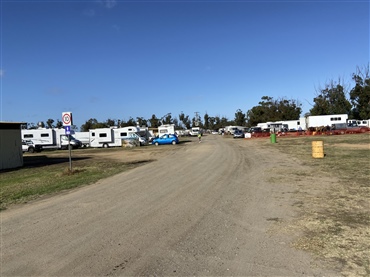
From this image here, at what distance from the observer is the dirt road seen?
4.47 metres

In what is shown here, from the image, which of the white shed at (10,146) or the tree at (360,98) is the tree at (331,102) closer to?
the tree at (360,98)

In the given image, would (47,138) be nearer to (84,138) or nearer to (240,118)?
(84,138)

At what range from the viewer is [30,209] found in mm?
8531

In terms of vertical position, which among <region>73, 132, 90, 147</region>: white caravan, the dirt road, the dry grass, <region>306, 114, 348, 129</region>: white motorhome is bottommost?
the dry grass

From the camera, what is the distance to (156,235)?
229 inches

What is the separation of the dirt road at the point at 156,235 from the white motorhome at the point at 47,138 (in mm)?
42840

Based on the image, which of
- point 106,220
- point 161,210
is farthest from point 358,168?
point 106,220

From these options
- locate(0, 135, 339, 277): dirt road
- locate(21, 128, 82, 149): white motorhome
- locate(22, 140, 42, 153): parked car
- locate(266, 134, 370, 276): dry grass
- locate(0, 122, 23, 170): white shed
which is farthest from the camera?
locate(21, 128, 82, 149): white motorhome

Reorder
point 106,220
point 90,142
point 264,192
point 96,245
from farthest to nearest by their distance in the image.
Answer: point 90,142, point 264,192, point 106,220, point 96,245

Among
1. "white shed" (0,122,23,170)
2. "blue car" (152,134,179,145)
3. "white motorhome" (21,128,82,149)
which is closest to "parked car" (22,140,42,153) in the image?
"white motorhome" (21,128,82,149)

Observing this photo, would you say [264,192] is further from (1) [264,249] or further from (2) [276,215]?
(1) [264,249]

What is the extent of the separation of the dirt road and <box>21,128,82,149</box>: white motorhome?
42.8 meters

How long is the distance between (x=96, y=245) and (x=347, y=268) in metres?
3.82

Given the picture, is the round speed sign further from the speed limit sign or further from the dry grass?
the dry grass
